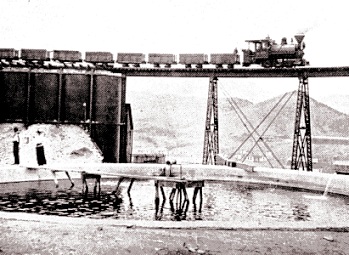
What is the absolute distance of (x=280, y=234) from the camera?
6.59 meters

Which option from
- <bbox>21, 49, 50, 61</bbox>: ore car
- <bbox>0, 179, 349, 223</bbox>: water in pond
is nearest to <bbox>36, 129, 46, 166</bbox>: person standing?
<bbox>0, 179, 349, 223</bbox>: water in pond

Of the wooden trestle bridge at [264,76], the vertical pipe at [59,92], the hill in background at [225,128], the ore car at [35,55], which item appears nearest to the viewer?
the wooden trestle bridge at [264,76]

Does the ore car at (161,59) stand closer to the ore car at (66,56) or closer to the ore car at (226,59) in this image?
the ore car at (226,59)

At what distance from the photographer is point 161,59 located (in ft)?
83.9

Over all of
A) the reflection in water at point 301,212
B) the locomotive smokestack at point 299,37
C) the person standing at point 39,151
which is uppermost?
the locomotive smokestack at point 299,37

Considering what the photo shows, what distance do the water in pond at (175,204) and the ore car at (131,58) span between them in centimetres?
1246

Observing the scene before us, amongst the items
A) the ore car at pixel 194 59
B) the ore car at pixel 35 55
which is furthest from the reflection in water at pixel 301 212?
the ore car at pixel 35 55

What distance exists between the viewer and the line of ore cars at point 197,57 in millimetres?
22938

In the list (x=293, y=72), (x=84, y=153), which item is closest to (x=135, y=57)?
(x=84, y=153)

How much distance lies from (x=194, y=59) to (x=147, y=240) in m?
20.3

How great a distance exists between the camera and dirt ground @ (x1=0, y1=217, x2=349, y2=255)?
5.61 m

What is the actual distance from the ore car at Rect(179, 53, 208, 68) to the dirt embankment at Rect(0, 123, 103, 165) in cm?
783

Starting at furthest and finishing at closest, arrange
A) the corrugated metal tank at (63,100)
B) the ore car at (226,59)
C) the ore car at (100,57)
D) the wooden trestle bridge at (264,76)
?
the ore car at (100,57) → the ore car at (226,59) → the corrugated metal tank at (63,100) → the wooden trestle bridge at (264,76)

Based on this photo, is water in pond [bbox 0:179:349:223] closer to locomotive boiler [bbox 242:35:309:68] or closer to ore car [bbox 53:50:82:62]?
locomotive boiler [bbox 242:35:309:68]
